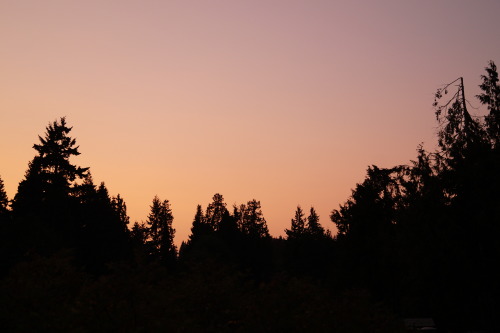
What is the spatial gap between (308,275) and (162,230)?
95253mm

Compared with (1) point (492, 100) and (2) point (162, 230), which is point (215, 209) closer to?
(2) point (162, 230)

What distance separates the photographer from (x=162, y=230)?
379ft

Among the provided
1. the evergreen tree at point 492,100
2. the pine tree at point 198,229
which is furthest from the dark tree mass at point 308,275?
the pine tree at point 198,229

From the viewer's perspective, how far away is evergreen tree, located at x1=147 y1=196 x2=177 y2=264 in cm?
10933

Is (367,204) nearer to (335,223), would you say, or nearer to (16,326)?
(335,223)

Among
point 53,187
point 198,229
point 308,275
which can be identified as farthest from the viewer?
point 198,229

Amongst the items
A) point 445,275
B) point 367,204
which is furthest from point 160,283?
point 367,204

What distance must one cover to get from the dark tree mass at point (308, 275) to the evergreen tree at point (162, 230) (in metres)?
47.7

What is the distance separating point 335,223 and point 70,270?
39.8 m

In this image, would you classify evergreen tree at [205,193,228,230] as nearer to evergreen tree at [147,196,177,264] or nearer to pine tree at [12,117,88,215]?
evergreen tree at [147,196,177,264]

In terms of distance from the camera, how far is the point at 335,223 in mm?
53562

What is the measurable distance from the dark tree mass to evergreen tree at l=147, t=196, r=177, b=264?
47674 millimetres

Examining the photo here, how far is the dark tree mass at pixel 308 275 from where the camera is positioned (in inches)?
507

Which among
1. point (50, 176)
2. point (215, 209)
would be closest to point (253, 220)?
point (215, 209)
